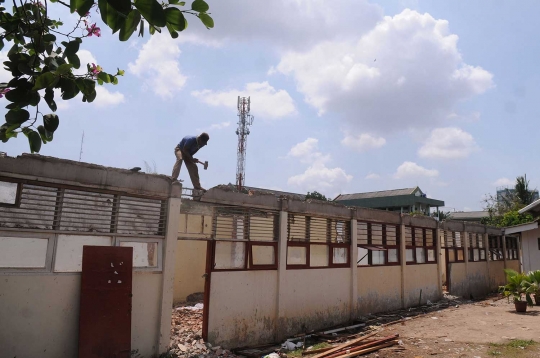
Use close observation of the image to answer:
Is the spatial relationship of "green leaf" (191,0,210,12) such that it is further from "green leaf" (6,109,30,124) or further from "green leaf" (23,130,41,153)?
"green leaf" (23,130,41,153)

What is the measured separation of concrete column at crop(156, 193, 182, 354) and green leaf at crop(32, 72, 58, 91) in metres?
5.00

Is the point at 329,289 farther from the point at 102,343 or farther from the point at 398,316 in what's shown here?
the point at 102,343

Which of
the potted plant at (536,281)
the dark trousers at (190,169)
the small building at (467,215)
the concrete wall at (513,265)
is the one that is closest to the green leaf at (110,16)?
the dark trousers at (190,169)

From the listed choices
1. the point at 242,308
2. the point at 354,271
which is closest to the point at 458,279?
the point at 354,271

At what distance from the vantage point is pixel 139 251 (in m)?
6.96

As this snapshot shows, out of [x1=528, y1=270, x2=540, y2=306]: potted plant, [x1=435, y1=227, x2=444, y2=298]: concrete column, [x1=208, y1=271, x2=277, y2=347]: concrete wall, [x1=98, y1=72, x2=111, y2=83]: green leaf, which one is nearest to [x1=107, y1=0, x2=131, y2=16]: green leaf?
[x1=98, y1=72, x2=111, y2=83]: green leaf

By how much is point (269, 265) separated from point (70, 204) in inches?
173

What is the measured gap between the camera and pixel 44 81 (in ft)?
7.85

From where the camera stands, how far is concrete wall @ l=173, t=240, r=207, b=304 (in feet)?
38.4

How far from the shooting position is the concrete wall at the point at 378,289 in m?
11.9

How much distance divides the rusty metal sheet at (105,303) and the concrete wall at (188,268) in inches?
Answer: 200

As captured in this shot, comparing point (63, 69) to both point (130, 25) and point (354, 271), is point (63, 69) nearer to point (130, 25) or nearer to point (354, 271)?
point (130, 25)

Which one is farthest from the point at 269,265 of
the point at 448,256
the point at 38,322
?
the point at 448,256

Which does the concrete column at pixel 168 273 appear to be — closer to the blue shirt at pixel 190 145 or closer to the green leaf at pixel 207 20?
the blue shirt at pixel 190 145
